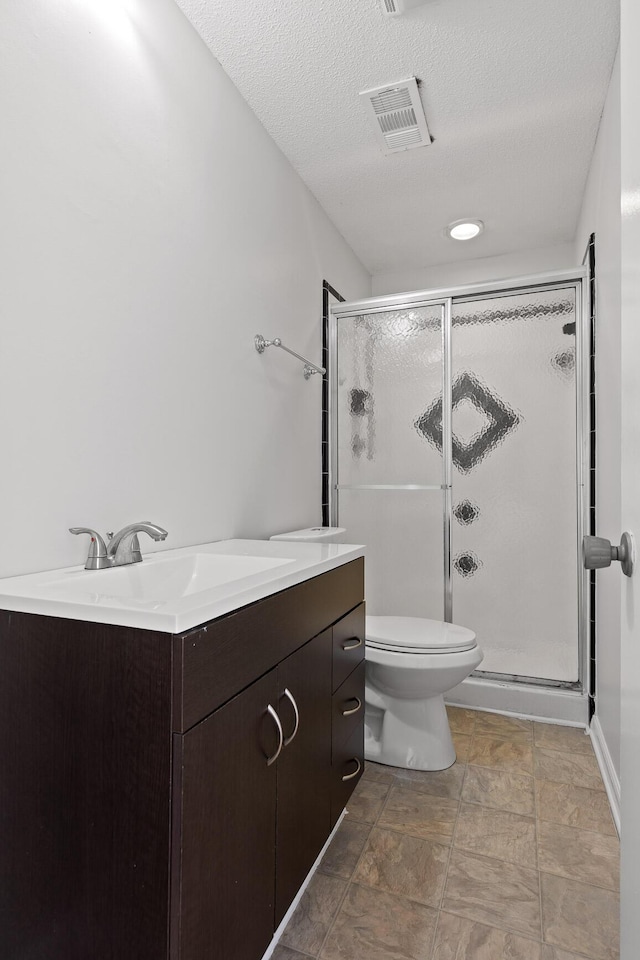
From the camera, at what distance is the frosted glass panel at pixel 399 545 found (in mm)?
2543

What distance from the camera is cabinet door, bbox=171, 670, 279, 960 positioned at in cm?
73

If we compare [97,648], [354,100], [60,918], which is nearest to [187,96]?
[354,100]

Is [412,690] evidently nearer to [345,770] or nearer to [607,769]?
[345,770]

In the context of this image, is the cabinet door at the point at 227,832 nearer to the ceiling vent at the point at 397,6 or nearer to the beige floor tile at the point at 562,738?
the beige floor tile at the point at 562,738

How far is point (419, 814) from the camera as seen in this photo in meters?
1.62

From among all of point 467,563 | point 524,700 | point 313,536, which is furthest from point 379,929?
point 467,563

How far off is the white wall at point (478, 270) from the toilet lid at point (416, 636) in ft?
6.26

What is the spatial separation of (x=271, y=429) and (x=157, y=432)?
72 cm

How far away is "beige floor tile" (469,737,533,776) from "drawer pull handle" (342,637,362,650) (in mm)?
811

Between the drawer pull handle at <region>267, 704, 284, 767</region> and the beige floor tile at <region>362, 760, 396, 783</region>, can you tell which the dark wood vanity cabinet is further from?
the beige floor tile at <region>362, 760, 396, 783</region>

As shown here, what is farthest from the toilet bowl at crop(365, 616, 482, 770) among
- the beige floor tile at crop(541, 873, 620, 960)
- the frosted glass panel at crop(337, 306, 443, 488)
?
the frosted glass panel at crop(337, 306, 443, 488)

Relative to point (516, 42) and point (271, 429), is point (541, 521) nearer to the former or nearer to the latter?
point (271, 429)

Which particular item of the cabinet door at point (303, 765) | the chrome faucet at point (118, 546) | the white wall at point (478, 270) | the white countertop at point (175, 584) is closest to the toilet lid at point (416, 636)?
the white countertop at point (175, 584)

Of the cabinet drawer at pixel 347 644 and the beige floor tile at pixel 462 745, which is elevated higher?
the cabinet drawer at pixel 347 644
